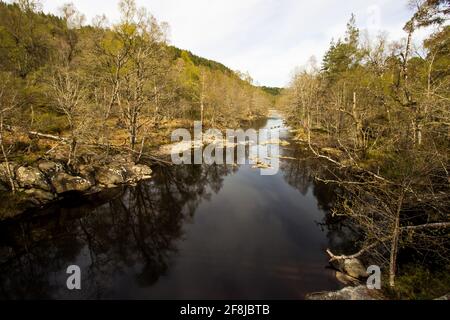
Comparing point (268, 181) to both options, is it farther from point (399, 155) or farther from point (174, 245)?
point (399, 155)

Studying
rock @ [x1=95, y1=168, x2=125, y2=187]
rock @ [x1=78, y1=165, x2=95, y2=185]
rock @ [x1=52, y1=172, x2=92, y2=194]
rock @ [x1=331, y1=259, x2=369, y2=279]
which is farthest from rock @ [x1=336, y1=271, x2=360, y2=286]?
rock @ [x1=78, y1=165, x2=95, y2=185]

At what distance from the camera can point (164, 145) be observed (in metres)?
28.6

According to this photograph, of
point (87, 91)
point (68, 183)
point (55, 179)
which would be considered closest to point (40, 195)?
point (55, 179)

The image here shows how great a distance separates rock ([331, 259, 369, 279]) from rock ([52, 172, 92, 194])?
48.1ft

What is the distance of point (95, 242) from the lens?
11094mm

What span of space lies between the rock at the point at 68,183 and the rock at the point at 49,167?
0.94 feet

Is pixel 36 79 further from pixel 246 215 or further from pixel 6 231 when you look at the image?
pixel 246 215

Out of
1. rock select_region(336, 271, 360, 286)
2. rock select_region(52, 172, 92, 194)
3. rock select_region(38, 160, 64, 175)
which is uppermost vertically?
rock select_region(38, 160, 64, 175)

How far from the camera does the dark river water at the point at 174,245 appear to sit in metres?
8.50

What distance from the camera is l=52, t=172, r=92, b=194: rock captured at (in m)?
14.5

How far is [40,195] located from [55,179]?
1.37 metres

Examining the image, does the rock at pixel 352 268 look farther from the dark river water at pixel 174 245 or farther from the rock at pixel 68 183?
the rock at pixel 68 183

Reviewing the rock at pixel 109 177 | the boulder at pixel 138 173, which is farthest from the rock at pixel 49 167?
the boulder at pixel 138 173

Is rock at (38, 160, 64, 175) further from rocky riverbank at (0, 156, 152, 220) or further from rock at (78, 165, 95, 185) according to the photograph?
rock at (78, 165, 95, 185)
